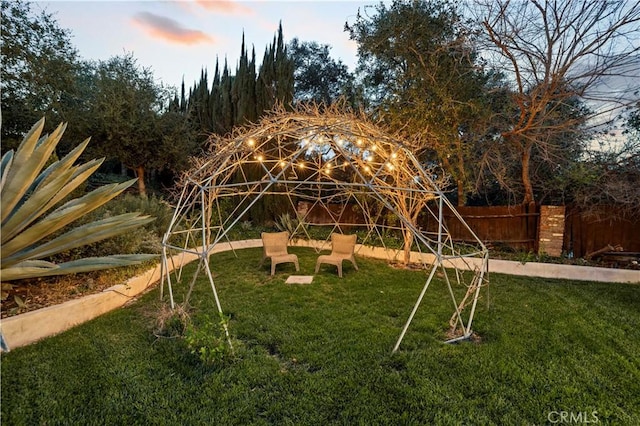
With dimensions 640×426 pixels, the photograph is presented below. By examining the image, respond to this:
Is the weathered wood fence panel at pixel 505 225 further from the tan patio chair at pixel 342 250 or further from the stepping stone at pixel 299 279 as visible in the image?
the stepping stone at pixel 299 279

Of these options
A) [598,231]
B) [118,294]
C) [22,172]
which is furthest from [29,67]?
[598,231]

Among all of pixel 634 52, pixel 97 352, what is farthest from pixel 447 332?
pixel 634 52

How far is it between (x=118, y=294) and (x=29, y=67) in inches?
322

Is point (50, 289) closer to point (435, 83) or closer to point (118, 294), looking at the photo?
point (118, 294)

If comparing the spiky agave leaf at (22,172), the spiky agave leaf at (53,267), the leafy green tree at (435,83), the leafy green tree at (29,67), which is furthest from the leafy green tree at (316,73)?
the spiky agave leaf at (53,267)

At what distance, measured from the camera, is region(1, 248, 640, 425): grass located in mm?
2178

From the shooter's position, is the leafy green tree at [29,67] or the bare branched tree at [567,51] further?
the leafy green tree at [29,67]

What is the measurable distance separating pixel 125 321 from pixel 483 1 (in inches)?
310

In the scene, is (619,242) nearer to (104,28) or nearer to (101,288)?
(101,288)

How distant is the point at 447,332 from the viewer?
3.46m

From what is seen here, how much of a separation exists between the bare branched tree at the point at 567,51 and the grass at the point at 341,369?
157 inches

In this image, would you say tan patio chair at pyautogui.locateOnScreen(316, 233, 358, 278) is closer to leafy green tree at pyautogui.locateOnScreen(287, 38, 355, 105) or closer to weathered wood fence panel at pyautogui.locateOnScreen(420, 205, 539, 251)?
weathered wood fence panel at pyautogui.locateOnScreen(420, 205, 539, 251)

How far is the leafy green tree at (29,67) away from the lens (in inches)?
309

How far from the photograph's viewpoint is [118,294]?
4160mm
